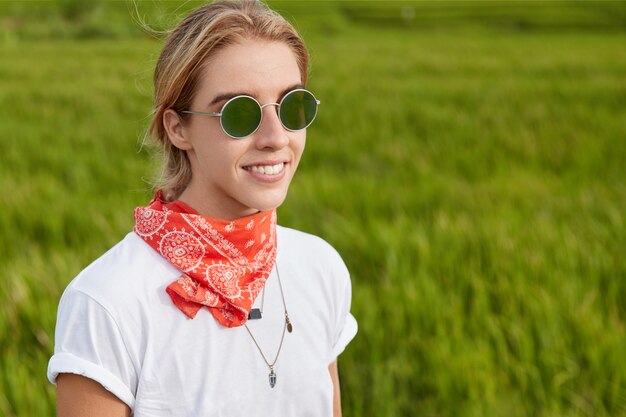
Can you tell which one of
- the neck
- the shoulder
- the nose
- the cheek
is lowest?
the shoulder

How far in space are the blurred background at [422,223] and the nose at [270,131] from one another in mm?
372

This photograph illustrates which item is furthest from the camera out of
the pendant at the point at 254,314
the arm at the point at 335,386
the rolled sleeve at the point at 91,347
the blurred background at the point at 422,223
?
the blurred background at the point at 422,223

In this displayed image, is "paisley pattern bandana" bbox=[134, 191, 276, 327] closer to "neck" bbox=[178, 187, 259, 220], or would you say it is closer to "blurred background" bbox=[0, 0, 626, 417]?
"neck" bbox=[178, 187, 259, 220]

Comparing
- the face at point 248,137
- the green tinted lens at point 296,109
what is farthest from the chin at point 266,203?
the green tinted lens at point 296,109

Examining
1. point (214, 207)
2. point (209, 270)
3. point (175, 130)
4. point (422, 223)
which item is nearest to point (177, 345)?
point (209, 270)

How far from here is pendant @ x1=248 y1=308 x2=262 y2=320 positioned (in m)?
1.16

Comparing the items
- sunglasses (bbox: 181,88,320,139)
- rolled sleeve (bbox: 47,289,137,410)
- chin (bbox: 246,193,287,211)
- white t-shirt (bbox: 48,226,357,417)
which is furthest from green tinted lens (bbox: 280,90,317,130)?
rolled sleeve (bbox: 47,289,137,410)

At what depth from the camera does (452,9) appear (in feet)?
125

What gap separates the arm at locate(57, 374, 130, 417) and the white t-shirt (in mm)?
21

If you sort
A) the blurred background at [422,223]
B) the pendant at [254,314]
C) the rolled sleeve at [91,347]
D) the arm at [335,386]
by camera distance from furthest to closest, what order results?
the blurred background at [422,223] → the arm at [335,386] → the pendant at [254,314] → the rolled sleeve at [91,347]

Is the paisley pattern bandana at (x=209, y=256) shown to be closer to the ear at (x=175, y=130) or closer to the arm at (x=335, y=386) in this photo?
the ear at (x=175, y=130)

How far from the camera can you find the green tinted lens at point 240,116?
3.55ft

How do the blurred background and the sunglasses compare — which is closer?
the sunglasses

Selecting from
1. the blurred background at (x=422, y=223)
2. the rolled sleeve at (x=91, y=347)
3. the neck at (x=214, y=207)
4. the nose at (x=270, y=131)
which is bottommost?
the blurred background at (x=422, y=223)
